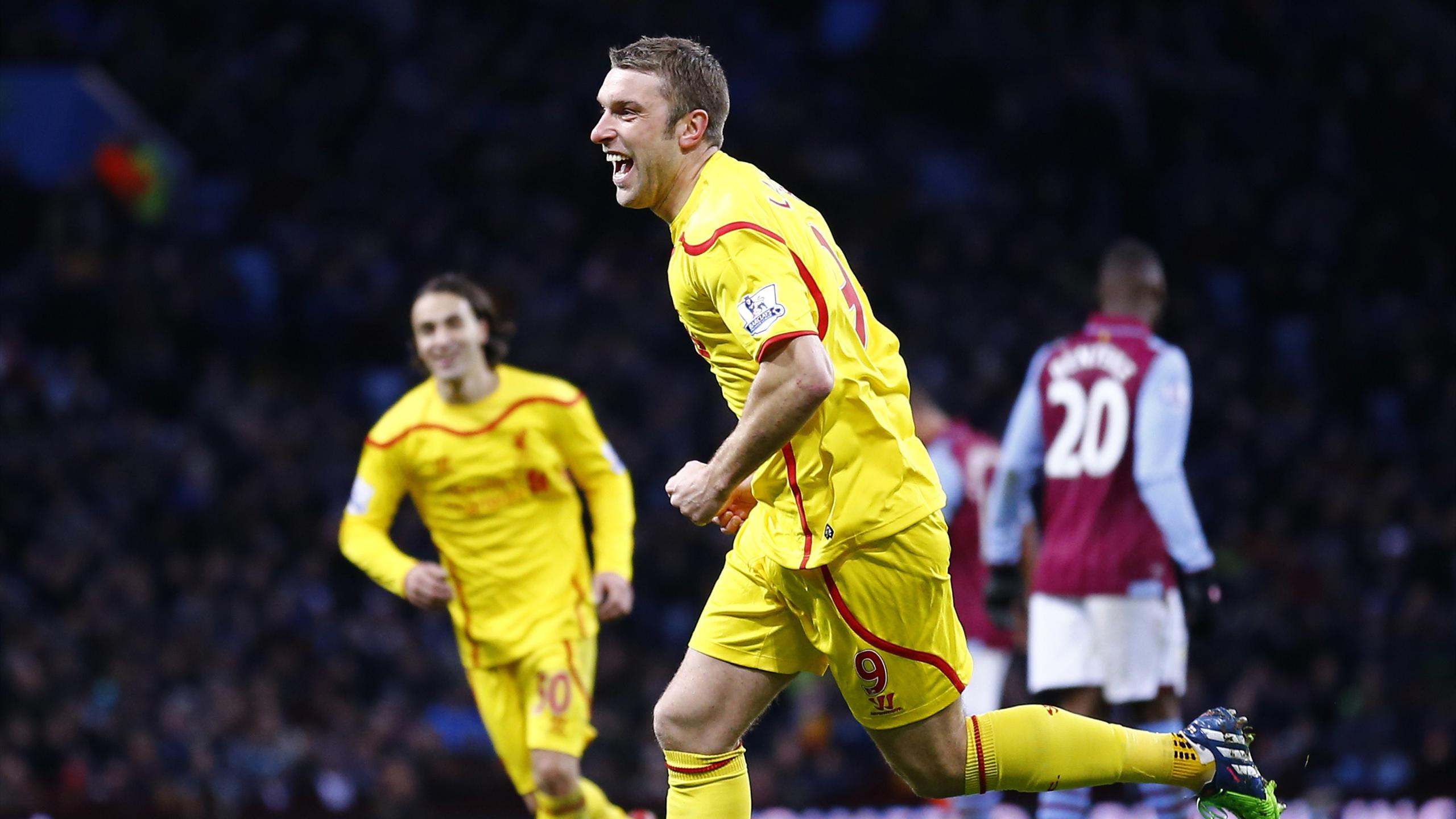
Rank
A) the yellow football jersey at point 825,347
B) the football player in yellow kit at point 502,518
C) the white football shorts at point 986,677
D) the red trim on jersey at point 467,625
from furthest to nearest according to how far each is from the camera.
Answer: the white football shorts at point 986,677 → the red trim on jersey at point 467,625 → the football player in yellow kit at point 502,518 → the yellow football jersey at point 825,347

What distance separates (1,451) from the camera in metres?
13.4

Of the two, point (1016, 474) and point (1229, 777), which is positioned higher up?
point (1016, 474)

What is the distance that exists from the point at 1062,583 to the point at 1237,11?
14667 millimetres

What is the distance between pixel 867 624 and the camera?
14.6ft

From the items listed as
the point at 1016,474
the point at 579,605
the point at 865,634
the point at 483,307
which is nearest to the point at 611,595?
the point at 579,605

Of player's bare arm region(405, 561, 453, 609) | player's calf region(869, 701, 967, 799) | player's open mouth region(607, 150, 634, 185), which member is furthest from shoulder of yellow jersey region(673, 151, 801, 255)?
→ player's bare arm region(405, 561, 453, 609)

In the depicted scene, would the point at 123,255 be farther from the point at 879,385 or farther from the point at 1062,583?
the point at 879,385

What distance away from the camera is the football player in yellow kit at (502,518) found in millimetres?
6688

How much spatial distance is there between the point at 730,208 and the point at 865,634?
3.79ft

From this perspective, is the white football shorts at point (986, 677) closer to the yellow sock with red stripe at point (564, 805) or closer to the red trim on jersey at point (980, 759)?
the yellow sock with red stripe at point (564, 805)

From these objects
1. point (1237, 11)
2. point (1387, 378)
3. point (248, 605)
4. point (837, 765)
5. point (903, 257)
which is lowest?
point (837, 765)

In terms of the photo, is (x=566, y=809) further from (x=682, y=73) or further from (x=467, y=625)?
(x=682, y=73)

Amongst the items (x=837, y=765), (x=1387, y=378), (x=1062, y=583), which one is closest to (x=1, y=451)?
(x=837, y=765)

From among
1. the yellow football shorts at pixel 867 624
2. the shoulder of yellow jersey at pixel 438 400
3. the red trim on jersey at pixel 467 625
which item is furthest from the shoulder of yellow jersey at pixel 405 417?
the yellow football shorts at pixel 867 624
